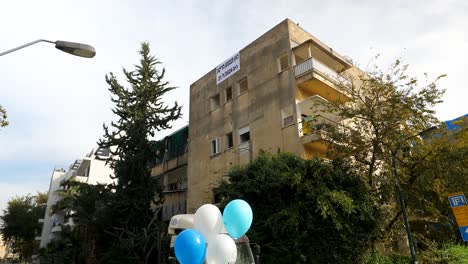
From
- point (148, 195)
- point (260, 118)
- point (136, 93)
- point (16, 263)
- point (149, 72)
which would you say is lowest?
point (16, 263)

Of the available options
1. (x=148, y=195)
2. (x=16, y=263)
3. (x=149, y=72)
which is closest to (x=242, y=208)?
(x=148, y=195)

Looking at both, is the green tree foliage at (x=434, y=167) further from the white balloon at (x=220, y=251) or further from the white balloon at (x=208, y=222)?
the white balloon at (x=220, y=251)

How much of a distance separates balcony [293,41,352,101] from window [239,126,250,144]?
4094mm

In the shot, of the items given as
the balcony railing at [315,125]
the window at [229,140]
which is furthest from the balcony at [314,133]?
the window at [229,140]

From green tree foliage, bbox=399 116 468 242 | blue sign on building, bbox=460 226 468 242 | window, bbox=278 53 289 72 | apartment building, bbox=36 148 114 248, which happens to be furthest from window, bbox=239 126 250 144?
apartment building, bbox=36 148 114 248

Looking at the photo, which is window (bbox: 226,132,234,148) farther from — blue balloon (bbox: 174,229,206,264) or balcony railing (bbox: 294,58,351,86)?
blue balloon (bbox: 174,229,206,264)

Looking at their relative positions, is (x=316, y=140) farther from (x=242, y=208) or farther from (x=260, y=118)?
(x=242, y=208)

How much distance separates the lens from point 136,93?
23.5 meters

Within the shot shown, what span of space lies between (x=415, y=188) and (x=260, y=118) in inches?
356

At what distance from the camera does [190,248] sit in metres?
6.84

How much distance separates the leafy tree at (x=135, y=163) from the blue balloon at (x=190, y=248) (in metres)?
12.6

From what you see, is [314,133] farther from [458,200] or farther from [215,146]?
[215,146]

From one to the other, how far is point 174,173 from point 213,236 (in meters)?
21.2

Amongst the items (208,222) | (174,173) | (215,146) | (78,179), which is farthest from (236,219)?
(78,179)
